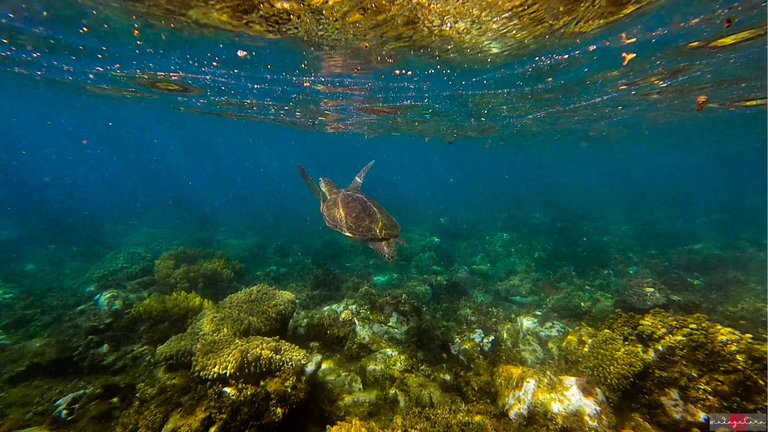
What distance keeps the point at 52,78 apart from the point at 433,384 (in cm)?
2795

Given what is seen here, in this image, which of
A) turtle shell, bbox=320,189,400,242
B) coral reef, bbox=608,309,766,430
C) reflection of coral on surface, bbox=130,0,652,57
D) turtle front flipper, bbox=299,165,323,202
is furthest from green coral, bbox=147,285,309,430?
reflection of coral on surface, bbox=130,0,652,57

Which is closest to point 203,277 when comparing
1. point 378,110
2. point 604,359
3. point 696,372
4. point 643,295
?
point 604,359

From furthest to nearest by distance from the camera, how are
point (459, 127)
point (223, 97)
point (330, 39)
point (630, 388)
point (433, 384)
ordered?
1. point (459, 127)
2. point (223, 97)
3. point (330, 39)
4. point (433, 384)
5. point (630, 388)

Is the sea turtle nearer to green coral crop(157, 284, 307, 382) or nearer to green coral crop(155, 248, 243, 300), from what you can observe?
green coral crop(157, 284, 307, 382)

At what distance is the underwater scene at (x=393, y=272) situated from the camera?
3662mm

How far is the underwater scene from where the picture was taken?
3.66 meters

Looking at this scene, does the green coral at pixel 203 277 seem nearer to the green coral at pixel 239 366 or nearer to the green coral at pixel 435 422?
the green coral at pixel 239 366

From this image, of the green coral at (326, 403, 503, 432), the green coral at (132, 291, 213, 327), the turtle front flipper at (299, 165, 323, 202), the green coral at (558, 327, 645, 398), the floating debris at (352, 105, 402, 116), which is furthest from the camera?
the floating debris at (352, 105, 402, 116)

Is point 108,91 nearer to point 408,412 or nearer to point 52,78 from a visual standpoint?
point 52,78

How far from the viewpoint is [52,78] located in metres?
18.7

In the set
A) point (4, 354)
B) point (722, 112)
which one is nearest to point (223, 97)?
point (4, 354)

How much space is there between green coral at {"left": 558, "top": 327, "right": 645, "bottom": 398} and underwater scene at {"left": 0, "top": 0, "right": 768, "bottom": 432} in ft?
0.09

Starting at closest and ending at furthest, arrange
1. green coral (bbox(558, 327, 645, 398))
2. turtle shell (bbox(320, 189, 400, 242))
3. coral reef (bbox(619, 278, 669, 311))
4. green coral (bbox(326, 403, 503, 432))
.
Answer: green coral (bbox(326, 403, 503, 432))
green coral (bbox(558, 327, 645, 398))
turtle shell (bbox(320, 189, 400, 242))
coral reef (bbox(619, 278, 669, 311))

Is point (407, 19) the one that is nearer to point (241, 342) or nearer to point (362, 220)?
point (362, 220)
